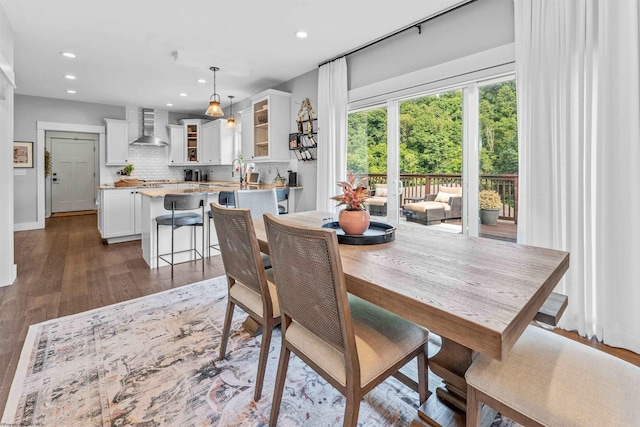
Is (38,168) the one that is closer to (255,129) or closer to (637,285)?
(255,129)

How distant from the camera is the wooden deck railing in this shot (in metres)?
2.72

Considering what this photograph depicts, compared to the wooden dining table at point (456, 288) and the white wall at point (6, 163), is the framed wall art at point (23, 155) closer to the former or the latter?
the white wall at point (6, 163)

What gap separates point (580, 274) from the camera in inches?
86.4

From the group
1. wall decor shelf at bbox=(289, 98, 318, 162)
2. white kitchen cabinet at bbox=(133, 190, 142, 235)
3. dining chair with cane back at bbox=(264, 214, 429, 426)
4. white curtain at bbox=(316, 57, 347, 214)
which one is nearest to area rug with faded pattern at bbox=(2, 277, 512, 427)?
dining chair with cane back at bbox=(264, 214, 429, 426)

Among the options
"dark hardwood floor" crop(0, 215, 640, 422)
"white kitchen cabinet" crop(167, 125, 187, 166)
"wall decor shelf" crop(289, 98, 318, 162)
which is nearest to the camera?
"dark hardwood floor" crop(0, 215, 640, 422)

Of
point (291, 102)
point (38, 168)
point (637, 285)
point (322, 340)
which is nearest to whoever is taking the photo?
point (322, 340)

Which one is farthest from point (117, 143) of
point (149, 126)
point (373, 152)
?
point (373, 152)

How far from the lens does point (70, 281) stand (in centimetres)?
331

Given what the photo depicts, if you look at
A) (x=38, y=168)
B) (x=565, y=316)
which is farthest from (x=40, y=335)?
(x=38, y=168)

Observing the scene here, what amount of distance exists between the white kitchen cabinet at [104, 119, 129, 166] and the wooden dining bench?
25.1 feet

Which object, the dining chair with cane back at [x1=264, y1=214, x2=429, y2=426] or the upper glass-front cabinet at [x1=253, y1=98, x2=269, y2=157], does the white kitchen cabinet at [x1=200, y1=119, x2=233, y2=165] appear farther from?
the dining chair with cane back at [x1=264, y1=214, x2=429, y2=426]

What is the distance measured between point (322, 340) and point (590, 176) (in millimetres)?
2144

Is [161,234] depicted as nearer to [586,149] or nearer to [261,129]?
[261,129]

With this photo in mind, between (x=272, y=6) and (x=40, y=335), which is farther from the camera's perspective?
(x=272, y=6)
